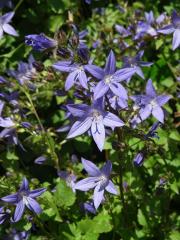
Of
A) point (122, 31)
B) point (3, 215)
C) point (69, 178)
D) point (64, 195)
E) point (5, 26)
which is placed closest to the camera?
point (3, 215)

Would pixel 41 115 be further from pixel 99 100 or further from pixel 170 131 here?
pixel 99 100

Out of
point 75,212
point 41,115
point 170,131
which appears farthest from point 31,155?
point 170,131

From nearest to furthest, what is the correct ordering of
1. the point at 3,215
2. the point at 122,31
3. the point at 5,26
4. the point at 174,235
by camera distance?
the point at 3,215
the point at 174,235
the point at 5,26
the point at 122,31

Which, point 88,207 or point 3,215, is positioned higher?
point 3,215

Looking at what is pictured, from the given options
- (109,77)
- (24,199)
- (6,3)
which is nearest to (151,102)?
(109,77)

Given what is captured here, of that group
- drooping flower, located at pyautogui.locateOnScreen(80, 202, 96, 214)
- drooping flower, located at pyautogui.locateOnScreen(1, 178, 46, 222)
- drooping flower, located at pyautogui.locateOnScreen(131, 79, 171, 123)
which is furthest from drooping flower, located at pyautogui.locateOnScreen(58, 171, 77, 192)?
drooping flower, located at pyautogui.locateOnScreen(131, 79, 171, 123)

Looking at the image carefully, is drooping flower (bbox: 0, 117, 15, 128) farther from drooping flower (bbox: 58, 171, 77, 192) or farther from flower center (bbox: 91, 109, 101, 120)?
flower center (bbox: 91, 109, 101, 120)

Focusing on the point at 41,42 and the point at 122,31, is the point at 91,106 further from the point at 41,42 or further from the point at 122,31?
the point at 122,31

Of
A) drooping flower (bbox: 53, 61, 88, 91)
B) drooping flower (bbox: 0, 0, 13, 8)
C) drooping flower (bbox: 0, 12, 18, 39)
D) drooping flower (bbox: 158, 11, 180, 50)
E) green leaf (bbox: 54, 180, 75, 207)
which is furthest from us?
drooping flower (bbox: 0, 0, 13, 8)
